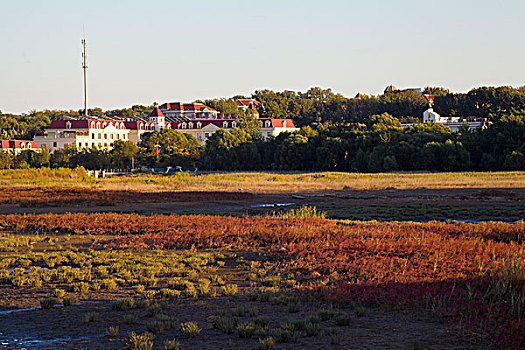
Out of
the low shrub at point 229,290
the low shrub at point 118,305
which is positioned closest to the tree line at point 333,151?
the low shrub at point 229,290

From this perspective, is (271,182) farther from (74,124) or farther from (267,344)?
(74,124)

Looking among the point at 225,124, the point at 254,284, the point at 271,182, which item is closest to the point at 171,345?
the point at 254,284

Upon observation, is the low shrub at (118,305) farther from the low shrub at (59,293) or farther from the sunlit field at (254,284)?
the low shrub at (59,293)

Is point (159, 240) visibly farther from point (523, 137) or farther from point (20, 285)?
point (523, 137)

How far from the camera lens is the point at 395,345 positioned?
35.0ft

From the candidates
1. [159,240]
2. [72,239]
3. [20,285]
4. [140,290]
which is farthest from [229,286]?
[72,239]

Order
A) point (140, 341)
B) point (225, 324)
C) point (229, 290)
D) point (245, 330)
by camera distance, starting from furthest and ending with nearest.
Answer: point (229, 290) → point (225, 324) → point (245, 330) → point (140, 341)

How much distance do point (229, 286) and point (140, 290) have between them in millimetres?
2156

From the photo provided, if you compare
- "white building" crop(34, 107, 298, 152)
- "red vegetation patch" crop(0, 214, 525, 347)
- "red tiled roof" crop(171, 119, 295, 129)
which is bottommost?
"red vegetation patch" crop(0, 214, 525, 347)

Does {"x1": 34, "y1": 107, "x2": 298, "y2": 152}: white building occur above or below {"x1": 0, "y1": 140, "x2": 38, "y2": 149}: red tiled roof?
above

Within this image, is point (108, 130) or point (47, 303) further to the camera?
point (108, 130)

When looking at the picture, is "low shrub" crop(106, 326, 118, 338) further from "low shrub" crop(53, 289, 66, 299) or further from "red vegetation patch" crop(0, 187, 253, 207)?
Answer: "red vegetation patch" crop(0, 187, 253, 207)

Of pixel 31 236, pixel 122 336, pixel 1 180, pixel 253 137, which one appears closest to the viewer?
pixel 122 336

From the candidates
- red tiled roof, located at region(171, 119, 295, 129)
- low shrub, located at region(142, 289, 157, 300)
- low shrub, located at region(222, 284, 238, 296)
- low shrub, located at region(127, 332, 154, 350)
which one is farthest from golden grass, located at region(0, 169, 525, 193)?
red tiled roof, located at region(171, 119, 295, 129)
